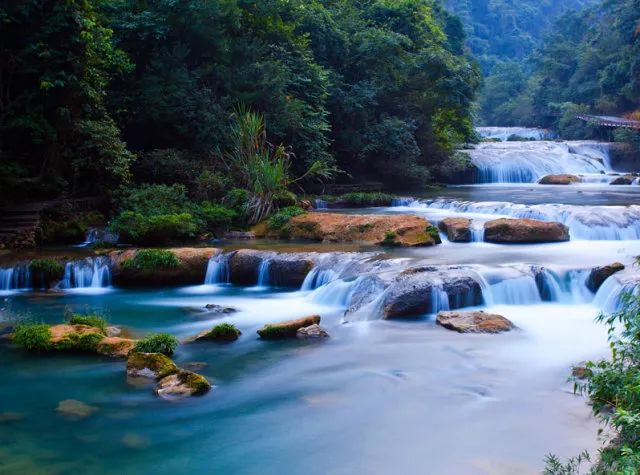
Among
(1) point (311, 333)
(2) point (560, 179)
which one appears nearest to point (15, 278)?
(1) point (311, 333)

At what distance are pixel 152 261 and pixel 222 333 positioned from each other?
4.17 metres

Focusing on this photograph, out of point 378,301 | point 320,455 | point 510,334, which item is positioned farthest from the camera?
point 378,301

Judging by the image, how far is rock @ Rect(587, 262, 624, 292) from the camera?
11.3 meters

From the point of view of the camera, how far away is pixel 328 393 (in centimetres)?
776

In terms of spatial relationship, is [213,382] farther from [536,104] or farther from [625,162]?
[536,104]

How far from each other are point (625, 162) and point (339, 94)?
672 inches

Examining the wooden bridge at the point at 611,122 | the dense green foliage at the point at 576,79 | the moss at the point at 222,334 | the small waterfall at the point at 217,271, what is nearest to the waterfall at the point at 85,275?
the small waterfall at the point at 217,271

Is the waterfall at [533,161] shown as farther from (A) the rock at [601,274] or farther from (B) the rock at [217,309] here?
(B) the rock at [217,309]

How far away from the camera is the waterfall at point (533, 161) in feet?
94.5

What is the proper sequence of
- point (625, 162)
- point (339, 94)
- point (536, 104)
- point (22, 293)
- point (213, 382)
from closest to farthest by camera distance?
point (213, 382) < point (22, 293) < point (339, 94) < point (625, 162) < point (536, 104)

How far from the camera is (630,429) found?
4.31 m

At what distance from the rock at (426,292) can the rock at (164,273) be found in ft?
14.1

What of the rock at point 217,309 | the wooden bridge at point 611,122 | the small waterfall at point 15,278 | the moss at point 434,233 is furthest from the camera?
the wooden bridge at point 611,122

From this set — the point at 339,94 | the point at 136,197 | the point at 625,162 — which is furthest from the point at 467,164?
the point at 136,197
